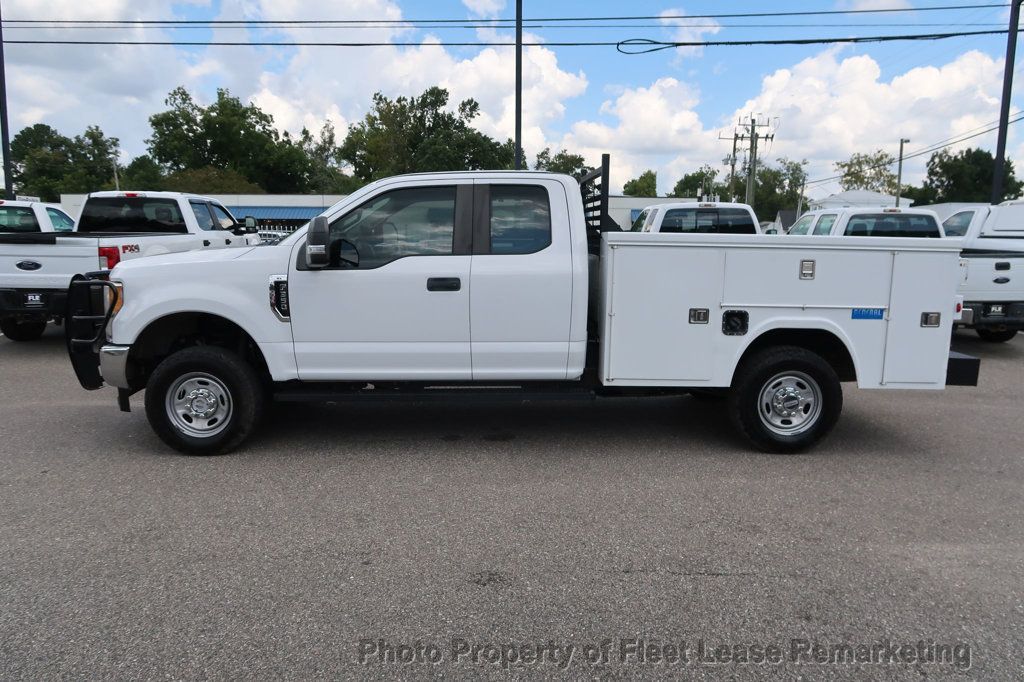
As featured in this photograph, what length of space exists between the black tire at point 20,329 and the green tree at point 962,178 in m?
81.0

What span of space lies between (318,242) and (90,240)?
576 cm

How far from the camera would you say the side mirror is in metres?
5.04

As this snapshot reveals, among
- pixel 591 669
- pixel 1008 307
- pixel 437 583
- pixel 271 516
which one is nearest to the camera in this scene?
pixel 591 669

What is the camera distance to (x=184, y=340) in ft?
19.2

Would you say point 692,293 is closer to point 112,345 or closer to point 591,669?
point 591,669

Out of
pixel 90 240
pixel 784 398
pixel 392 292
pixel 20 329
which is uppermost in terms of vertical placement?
pixel 90 240

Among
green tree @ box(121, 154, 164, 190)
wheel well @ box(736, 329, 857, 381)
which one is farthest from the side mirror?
green tree @ box(121, 154, 164, 190)

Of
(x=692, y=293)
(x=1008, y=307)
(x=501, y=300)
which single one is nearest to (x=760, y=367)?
(x=692, y=293)

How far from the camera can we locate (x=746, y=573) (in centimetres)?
373

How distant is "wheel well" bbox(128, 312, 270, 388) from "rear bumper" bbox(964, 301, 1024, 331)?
9028mm

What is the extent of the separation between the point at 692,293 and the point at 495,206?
1.59 m

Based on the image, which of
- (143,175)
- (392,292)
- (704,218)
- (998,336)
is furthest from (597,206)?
(143,175)

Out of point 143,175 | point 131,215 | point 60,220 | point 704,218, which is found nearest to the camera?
point 131,215

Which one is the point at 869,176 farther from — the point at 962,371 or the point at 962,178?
the point at 962,371
